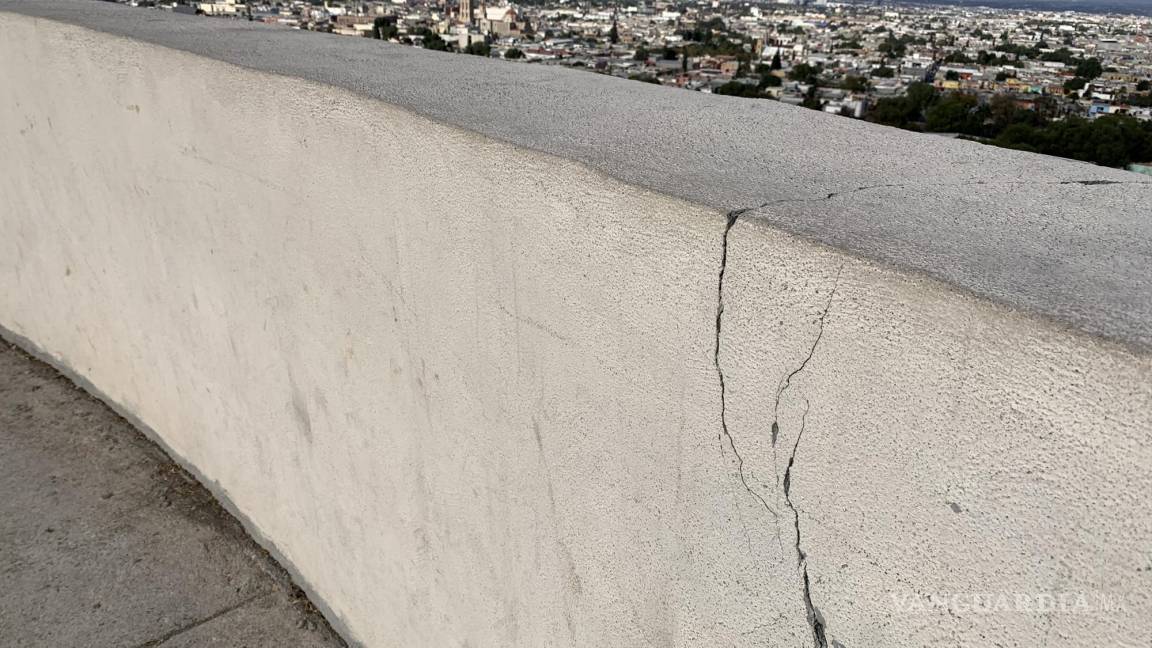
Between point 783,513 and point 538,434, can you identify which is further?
point 538,434

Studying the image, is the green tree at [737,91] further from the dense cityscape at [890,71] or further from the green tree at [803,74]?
the green tree at [803,74]

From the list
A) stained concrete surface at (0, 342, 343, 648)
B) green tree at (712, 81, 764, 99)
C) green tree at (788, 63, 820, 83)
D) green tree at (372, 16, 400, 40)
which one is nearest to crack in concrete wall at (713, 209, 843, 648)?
stained concrete surface at (0, 342, 343, 648)

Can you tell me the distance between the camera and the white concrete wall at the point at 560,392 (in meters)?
0.99

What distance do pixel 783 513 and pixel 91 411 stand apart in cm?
368

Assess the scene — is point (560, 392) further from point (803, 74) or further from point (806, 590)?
point (803, 74)

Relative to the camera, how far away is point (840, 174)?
1.62 metres

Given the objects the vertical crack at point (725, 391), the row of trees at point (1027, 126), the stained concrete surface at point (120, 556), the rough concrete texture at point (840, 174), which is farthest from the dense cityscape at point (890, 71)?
the stained concrete surface at point (120, 556)

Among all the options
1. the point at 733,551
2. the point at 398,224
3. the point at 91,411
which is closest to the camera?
the point at 733,551

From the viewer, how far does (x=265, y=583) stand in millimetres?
2945

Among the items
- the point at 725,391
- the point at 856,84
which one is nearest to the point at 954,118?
the point at 725,391

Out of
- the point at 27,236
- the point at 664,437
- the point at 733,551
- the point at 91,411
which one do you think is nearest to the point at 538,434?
the point at 664,437

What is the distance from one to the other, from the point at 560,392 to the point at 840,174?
71 centimetres

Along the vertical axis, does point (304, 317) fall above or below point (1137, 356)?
below

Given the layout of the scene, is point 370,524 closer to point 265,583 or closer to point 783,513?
point 265,583
